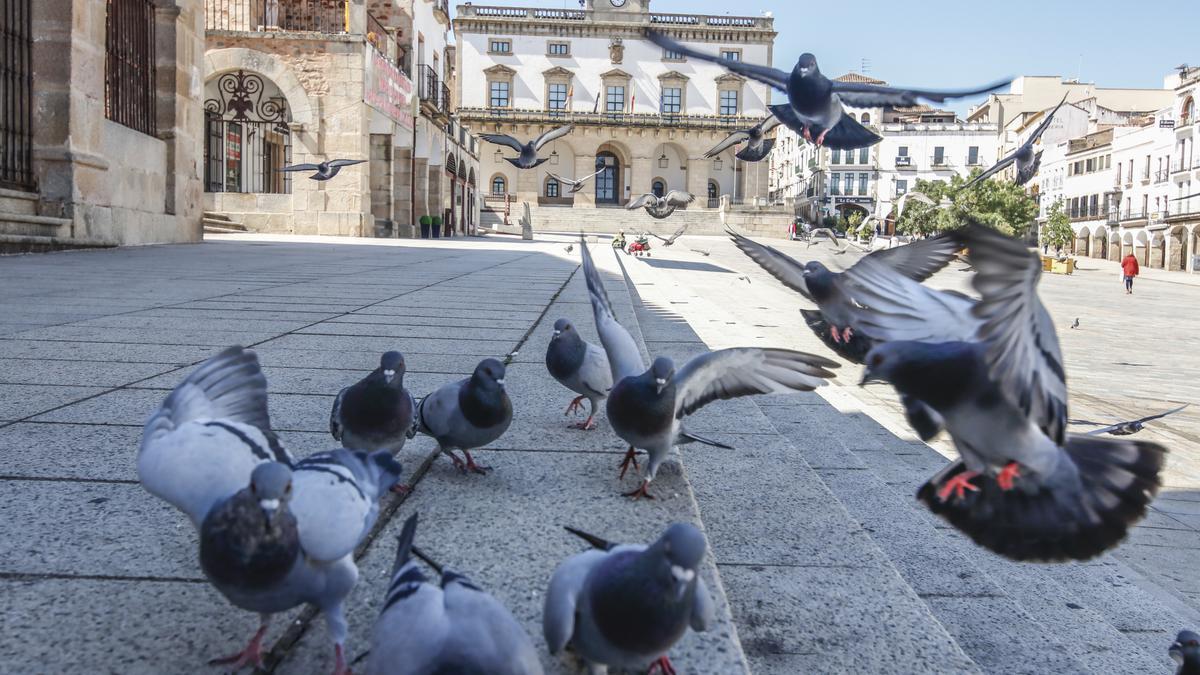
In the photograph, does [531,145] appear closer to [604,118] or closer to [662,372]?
[662,372]

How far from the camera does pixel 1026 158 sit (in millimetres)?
2805

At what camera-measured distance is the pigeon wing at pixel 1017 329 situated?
4.25ft

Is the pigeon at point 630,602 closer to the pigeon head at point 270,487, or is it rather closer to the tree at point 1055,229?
the pigeon head at point 270,487

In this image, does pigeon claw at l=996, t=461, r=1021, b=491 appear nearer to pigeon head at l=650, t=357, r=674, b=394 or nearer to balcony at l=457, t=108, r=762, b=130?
pigeon head at l=650, t=357, r=674, b=394

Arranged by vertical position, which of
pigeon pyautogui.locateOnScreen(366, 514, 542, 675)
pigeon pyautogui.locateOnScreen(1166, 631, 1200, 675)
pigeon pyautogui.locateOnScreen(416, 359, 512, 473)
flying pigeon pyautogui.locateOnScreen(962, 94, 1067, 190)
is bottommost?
pigeon pyautogui.locateOnScreen(1166, 631, 1200, 675)

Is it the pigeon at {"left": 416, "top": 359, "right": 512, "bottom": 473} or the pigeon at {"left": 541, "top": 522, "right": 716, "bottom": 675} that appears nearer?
the pigeon at {"left": 541, "top": 522, "right": 716, "bottom": 675}

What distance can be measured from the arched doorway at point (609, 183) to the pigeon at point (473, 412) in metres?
65.3

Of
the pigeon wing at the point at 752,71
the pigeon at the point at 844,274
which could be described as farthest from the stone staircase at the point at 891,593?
the pigeon wing at the point at 752,71

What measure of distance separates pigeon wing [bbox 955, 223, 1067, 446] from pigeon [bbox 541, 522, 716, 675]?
0.53 m

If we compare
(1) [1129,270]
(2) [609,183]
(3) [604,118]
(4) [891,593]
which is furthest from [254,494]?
(2) [609,183]

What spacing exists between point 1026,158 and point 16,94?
39.9 ft

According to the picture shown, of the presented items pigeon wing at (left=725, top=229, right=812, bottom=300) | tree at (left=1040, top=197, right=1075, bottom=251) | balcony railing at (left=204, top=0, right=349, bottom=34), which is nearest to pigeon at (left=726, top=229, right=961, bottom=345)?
pigeon wing at (left=725, top=229, right=812, bottom=300)

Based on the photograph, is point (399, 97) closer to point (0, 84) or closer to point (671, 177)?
point (0, 84)

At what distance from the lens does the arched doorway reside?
67.3 meters
